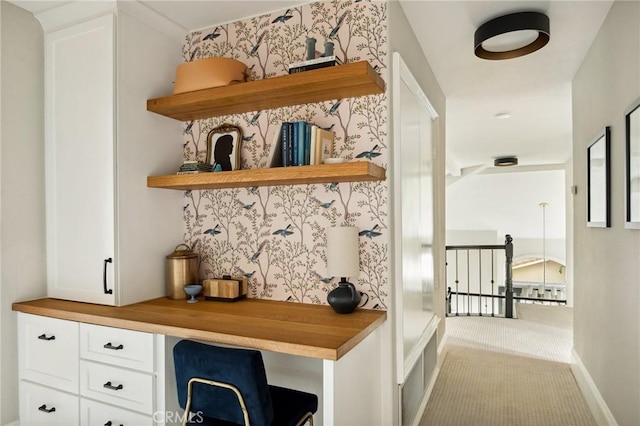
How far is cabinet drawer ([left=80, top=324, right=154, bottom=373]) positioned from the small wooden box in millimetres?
520

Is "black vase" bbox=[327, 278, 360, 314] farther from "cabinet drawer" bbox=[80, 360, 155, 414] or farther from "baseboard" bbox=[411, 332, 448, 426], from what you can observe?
"baseboard" bbox=[411, 332, 448, 426]

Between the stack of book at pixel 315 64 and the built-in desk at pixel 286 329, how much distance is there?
1197 millimetres

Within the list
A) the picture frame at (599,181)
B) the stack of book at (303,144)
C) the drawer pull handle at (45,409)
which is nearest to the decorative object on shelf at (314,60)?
the stack of book at (303,144)

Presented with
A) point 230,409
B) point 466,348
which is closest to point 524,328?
point 466,348

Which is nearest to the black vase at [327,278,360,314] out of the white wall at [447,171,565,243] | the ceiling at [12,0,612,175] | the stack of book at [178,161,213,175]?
the stack of book at [178,161,213,175]

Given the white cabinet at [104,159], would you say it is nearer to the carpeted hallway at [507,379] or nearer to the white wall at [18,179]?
the white wall at [18,179]

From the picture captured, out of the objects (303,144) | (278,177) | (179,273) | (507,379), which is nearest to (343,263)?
(278,177)

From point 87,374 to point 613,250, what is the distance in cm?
285

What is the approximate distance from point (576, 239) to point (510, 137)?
111 inches

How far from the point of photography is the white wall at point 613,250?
1.96 meters

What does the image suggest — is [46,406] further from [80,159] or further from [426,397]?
[426,397]

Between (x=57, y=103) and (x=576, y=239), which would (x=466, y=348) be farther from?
(x=57, y=103)

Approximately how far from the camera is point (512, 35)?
2.45m

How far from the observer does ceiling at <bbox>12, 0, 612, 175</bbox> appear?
227cm
